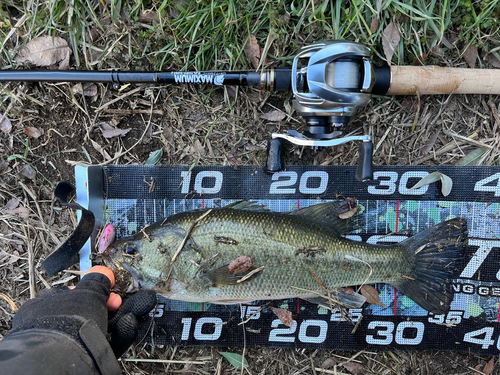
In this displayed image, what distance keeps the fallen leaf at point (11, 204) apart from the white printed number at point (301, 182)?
6.59ft

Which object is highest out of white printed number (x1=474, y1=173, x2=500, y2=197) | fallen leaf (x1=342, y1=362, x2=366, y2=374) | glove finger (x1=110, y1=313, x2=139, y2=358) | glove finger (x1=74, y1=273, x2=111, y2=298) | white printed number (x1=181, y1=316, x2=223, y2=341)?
white printed number (x1=474, y1=173, x2=500, y2=197)

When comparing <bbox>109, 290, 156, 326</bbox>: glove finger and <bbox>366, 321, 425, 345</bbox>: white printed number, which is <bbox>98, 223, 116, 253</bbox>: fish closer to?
<bbox>109, 290, 156, 326</bbox>: glove finger

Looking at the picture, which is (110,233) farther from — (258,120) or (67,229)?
(258,120)

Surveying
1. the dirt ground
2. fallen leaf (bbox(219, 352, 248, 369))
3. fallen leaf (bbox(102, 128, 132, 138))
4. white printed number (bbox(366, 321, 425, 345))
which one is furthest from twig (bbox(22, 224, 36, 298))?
white printed number (bbox(366, 321, 425, 345))

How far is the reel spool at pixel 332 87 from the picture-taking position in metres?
2.11

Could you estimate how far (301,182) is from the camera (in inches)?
105

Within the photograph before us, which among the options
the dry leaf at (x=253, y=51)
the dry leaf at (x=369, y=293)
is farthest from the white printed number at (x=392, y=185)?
the dry leaf at (x=253, y=51)

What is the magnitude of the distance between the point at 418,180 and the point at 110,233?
2332mm

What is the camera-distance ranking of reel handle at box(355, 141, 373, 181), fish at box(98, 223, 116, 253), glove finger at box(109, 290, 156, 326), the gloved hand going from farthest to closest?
fish at box(98, 223, 116, 253)
reel handle at box(355, 141, 373, 181)
glove finger at box(109, 290, 156, 326)
the gloved hand

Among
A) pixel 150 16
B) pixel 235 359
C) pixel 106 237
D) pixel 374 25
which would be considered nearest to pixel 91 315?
pixel 106 237

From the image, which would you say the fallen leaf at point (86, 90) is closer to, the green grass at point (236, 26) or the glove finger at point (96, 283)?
the green grass at point (236, 26)

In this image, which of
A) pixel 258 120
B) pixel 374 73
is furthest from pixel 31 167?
pixel 374 73

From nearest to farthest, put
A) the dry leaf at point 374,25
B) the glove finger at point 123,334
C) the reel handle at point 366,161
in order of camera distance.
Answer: the glove finger at point 123,334
the reel handle at point 366,161
the dry leaf at point 374,25

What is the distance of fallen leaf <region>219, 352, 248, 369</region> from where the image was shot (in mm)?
2756
